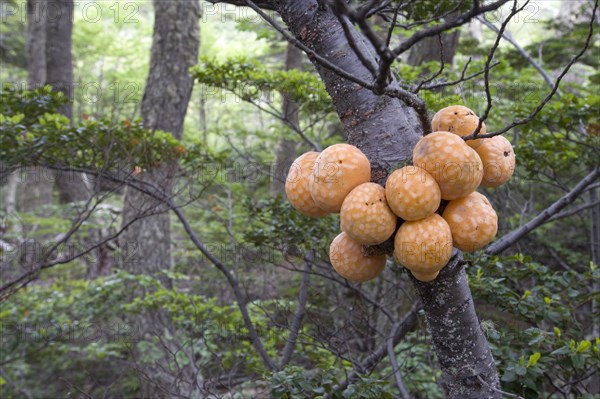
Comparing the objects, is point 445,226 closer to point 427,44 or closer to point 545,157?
point 545,157

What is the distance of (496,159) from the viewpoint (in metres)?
1.38

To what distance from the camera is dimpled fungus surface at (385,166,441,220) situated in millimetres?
1192

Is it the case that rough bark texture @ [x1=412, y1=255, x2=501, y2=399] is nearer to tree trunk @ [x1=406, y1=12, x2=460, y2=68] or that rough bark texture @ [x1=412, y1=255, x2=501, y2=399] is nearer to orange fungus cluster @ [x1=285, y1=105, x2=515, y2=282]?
orange fungus cluster @ [x1=285, y1=105, x2=515, y2=282]

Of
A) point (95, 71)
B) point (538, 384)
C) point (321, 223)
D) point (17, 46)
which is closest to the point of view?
point (538, 384)

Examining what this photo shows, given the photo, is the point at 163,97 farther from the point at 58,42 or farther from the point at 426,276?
the point at 58,42

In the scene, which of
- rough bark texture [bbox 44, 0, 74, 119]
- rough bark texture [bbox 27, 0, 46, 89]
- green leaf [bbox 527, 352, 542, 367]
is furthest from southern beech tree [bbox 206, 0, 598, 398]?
rough bark texture [bbox 44, 0, 74, 119]

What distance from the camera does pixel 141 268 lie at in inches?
242

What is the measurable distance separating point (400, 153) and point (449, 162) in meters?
0.20

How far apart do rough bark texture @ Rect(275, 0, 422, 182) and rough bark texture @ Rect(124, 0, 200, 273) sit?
200 inches

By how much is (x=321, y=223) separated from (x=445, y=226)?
2.40 metres

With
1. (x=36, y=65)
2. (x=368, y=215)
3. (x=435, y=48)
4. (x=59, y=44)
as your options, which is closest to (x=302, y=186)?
(x=368, y=215)

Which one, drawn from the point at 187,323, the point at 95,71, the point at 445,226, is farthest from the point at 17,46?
Answer: the point at 445,226

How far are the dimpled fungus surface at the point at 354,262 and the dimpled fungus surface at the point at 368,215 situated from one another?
0.48 ft

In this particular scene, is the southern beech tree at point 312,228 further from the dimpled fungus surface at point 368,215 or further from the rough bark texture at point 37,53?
the rough bark texture at point 37,53
